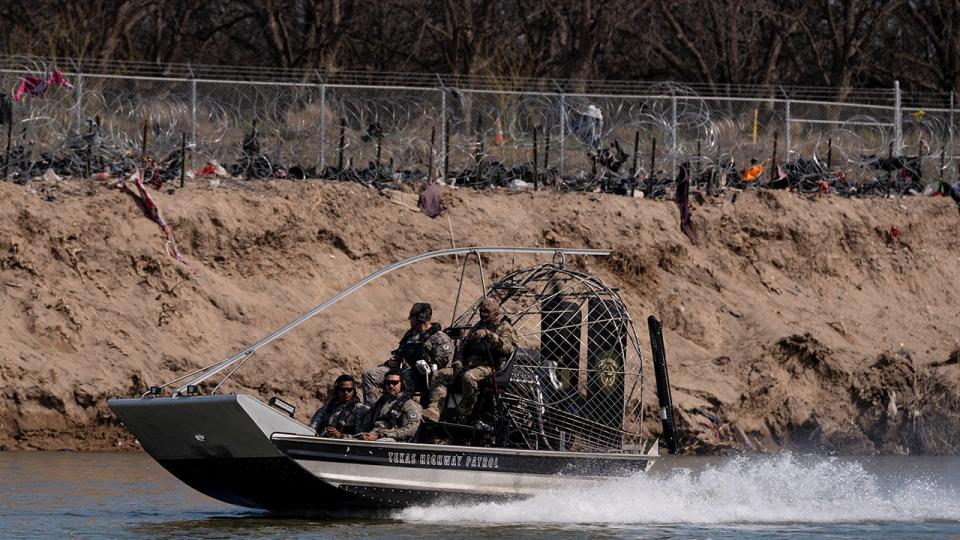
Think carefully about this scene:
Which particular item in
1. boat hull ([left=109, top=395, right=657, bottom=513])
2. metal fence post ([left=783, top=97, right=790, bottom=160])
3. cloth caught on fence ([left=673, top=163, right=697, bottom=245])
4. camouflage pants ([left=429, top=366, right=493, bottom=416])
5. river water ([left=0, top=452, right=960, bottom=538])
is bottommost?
river water ([left=0, top=452, right=960, bottom=538])

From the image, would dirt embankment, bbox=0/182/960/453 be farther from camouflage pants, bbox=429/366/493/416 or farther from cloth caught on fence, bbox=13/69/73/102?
camouflage pants, bbox=429/366/493/416

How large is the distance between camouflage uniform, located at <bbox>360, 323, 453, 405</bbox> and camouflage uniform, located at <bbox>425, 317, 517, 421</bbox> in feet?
0.67

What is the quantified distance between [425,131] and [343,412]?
14.2 meters

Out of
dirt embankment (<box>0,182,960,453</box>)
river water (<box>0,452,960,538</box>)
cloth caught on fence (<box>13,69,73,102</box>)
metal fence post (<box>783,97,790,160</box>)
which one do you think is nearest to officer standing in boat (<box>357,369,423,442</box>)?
river water (<box>0,452,960,538</box>)

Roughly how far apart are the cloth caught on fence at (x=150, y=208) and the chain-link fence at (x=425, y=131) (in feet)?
2.46

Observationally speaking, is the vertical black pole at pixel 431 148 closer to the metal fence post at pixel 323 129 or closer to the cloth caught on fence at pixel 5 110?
the metal fence post at pixel 323 129

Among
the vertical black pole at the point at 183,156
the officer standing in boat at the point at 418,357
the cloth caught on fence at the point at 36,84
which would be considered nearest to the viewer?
the officer standing in boat at the point at 418,357

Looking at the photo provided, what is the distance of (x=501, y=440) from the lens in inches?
772

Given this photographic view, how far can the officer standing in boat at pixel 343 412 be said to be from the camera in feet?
62.4

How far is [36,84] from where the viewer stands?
29.6m

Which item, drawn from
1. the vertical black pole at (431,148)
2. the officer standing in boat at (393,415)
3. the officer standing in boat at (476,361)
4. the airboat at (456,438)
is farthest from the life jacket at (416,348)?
the vertical black pole at (431,148)

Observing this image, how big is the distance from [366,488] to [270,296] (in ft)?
36.4

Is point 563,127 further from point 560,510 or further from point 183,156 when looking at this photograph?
point 560,510

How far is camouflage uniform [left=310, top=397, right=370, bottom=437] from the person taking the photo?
19.1 meters
